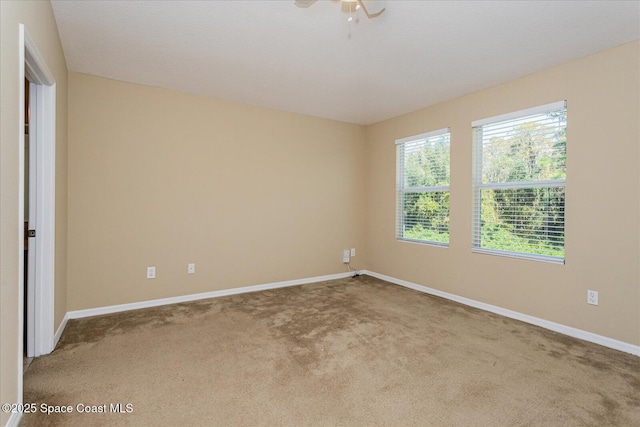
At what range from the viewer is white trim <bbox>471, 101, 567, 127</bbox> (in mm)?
2917

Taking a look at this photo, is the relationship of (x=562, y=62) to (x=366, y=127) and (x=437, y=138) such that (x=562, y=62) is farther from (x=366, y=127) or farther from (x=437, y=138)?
(x=366, y=127)

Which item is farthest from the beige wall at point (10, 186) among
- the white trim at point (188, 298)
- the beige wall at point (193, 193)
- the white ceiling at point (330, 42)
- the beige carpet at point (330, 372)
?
the white trim at point (188, 298)

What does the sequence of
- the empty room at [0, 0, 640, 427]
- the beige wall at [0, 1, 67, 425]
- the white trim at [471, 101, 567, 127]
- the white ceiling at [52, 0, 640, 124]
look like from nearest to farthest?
the beige wall at [0, 1, 67, 425] → the empty room at [0, 0, 640, 427] → the white ceiling at [52, 0, 640, 124] → the white trim at [471, 101, 567, 127]

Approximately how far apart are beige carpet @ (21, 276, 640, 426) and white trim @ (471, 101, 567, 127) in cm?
209

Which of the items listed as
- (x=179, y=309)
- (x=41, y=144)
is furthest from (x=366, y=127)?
(x=41, y=144)

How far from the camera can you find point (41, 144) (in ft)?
7.59

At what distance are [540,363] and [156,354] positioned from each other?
286cm

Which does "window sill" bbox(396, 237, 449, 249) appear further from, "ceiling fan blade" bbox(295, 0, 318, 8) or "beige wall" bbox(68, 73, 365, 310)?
"ceiling fan blade" bbox(295, 0, 318, 8)

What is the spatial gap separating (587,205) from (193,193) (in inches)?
158

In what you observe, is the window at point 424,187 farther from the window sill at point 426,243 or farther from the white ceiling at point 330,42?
the white ceiling at point 330,42

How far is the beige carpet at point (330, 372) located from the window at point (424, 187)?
1.29 meters

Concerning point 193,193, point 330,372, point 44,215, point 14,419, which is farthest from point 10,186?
point 193,193

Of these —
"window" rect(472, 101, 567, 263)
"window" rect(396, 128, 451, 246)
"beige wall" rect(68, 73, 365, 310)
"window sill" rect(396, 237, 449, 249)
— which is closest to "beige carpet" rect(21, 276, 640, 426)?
"beige wall" rect(68, 73, 365, 310)

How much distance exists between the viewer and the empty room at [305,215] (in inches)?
72.0
